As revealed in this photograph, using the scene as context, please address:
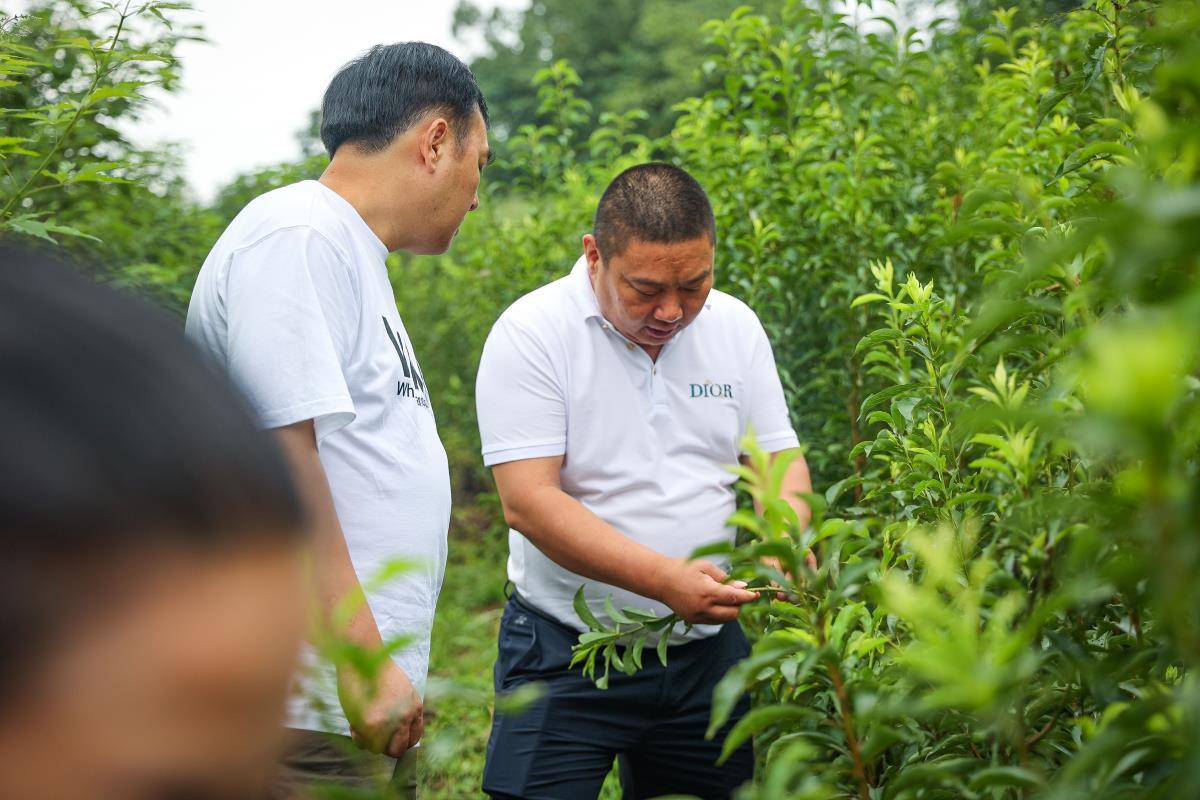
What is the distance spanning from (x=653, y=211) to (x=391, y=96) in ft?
2.80

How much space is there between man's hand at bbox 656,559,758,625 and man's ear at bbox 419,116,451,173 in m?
1.24

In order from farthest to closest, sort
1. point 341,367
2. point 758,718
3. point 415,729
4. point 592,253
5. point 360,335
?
point 592,253
point 360,335
point 341,367
point 415,729
point 758,718

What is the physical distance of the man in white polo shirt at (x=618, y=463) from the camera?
10.5 feet

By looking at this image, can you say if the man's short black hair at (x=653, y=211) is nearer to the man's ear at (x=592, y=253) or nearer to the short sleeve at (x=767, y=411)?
the man's ear at (x=592, y=253)

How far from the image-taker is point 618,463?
3279mm

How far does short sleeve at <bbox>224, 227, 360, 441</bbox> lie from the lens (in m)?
2.30

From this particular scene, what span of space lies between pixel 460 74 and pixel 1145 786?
256 centimetres

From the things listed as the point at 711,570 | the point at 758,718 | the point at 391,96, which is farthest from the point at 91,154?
the point at 758,718

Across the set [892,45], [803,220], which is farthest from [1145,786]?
[892,45]

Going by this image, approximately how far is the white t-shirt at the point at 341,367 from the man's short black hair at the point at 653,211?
83 centimetres

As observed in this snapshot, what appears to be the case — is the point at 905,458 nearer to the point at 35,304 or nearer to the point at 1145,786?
the point at 1145,786

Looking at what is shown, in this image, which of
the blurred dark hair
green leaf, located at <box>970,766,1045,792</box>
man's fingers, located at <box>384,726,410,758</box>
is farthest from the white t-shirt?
the blurred dark hair

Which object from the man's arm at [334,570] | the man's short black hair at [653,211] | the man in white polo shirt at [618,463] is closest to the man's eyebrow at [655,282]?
the man in white polo shirt at [618,463]

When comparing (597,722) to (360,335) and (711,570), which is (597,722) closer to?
(711,570)
